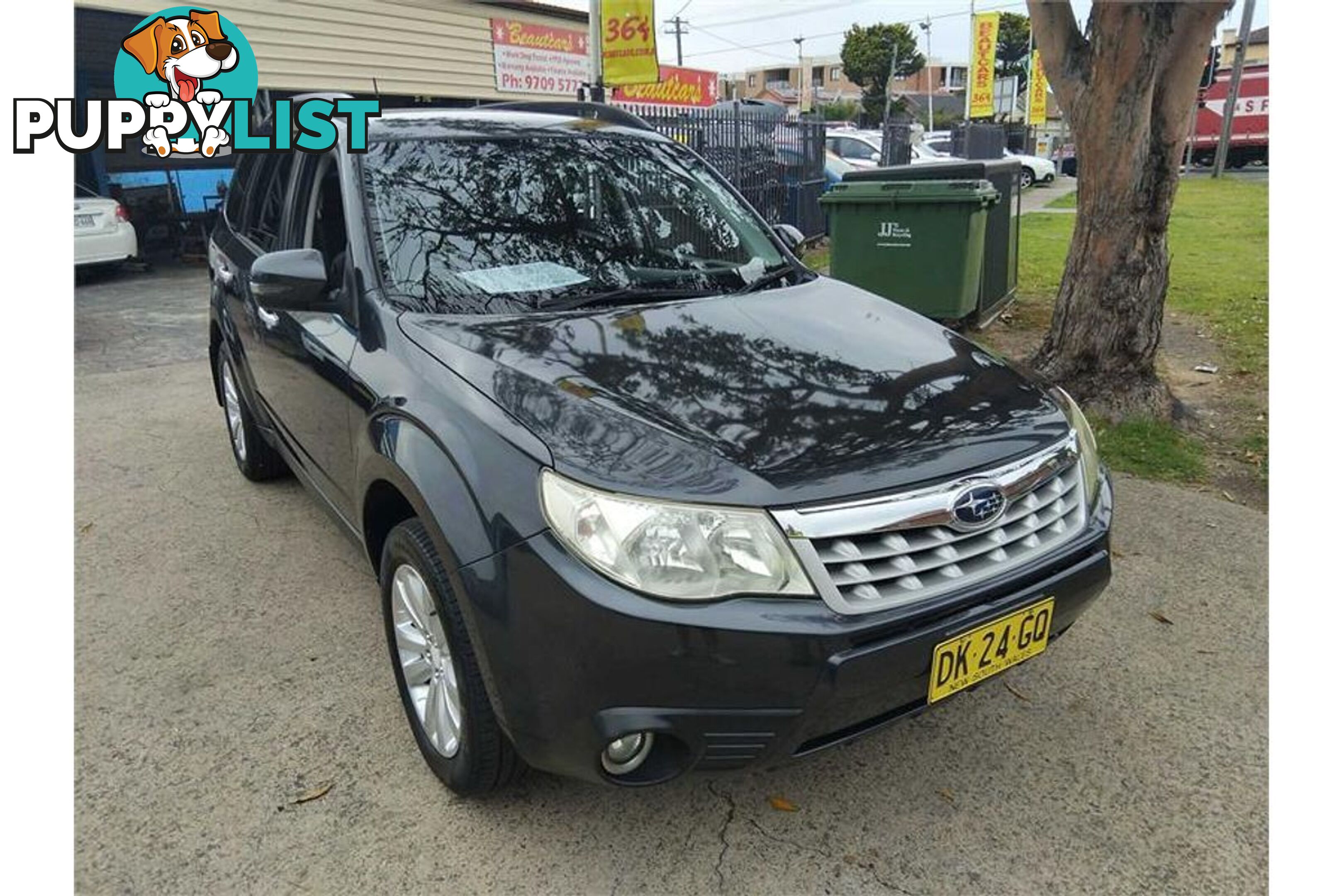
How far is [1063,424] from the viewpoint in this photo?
8.38ft

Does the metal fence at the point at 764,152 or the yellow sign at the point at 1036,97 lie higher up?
the yellow sign at the point at 1036,97

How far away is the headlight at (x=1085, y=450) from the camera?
2.55 metres

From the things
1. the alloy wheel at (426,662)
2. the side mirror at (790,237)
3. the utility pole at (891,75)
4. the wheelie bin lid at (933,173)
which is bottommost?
the alloy wheel at (426,662)

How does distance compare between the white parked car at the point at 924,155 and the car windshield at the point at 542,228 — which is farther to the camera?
the white parked car at the point at 924,155

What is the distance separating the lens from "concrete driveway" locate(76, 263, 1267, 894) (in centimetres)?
233

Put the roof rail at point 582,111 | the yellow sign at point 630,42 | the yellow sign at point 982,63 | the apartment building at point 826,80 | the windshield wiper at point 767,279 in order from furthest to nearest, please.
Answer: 1. the apartment building at point 826,80
2. the yellow sign at point 982,63
3. the yellow sign at point 630,42
4. the roof rail at point 582,111
5. the windshield wiper at point 767,279

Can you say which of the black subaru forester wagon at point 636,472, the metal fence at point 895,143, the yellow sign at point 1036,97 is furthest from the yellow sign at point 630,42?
the yellow sign at point 1036,97

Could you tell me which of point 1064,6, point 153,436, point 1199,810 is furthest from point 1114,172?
point 153,436

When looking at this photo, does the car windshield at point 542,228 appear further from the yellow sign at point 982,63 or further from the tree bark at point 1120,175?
the yellow sign at point 982,63

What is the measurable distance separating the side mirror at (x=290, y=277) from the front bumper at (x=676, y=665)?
1231 mm

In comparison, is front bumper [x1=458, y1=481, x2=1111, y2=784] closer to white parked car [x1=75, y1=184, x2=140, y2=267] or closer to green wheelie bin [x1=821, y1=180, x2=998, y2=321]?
green wheelie bin [x1=821, y1=180, x2=998, y2=321]

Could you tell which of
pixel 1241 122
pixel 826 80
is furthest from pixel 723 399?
pixel 826 80

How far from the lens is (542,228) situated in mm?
3143

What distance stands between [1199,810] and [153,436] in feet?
18.7
